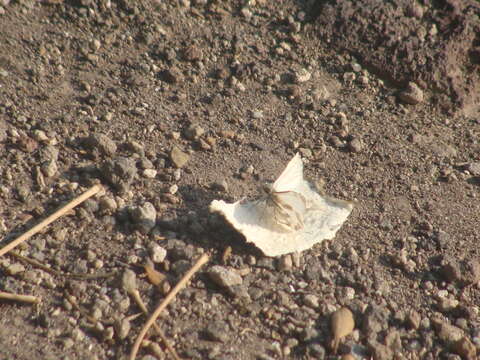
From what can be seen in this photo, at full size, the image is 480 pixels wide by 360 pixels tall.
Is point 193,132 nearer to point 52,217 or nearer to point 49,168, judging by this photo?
point 49,168

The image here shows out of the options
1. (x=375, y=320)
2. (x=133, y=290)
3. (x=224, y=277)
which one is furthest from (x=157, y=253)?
(x=375, y=320)

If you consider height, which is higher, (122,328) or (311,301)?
(311,301)

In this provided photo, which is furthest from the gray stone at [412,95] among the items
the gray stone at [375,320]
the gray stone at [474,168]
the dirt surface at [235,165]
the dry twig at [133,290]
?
the dry twig at [133,290]

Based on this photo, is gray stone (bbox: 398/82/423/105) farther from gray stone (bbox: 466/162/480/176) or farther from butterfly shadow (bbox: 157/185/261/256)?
butterfly shadow (bbox: 157/185/261/256)

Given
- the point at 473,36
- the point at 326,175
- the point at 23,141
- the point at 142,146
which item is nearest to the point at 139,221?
the point at 142,146

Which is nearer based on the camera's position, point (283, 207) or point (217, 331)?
point (217, 331)

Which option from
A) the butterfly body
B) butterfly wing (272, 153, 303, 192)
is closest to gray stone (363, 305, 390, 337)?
the butterfly body
